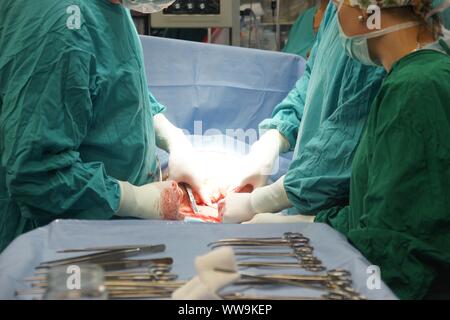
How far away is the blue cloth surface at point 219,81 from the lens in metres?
2.94

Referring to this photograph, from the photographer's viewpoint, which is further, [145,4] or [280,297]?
[145,4]

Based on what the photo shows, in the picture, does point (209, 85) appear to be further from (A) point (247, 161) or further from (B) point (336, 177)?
(B) point (336, 177)

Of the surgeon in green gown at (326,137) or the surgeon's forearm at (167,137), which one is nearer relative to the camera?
the surgeon in green gown at (326,137)

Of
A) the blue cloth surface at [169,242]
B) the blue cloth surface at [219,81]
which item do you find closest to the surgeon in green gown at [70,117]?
the blue cloth surface at [169,242]

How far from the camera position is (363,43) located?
1.50 metres

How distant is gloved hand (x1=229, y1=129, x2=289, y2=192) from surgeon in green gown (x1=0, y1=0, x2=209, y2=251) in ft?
1.76

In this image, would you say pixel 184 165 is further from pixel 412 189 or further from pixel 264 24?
pixel 264 24

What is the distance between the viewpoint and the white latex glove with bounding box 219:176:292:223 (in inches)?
76.6

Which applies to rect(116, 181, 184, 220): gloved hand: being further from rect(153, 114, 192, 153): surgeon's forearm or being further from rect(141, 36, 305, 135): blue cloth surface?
rect(141, 36, 305, 135): blue cloth surface

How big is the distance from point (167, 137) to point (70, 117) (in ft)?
3.08

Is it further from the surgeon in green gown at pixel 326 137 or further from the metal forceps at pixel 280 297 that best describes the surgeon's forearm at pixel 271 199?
the metal forceps at pixel 280 297

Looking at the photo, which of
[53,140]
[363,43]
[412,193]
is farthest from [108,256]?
Result: [363,43]

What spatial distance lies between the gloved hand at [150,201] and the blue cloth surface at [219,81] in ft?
3.62

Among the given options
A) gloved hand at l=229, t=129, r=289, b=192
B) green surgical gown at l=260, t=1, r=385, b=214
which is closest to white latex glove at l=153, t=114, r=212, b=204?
gloved hand at l=229, t=129, r=289, b=192
